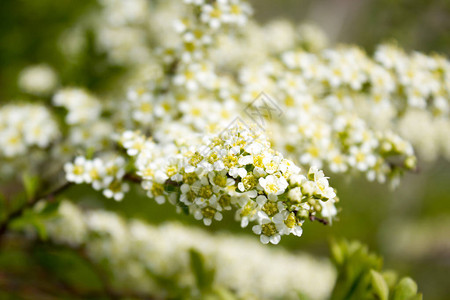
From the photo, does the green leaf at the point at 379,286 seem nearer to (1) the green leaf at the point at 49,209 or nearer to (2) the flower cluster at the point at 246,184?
(2) the flower cluster at the point at 246,184

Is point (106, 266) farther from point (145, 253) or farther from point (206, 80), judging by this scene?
point (206, 80)

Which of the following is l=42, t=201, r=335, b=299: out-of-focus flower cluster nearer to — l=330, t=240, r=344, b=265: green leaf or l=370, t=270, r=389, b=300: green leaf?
l=330, t=240, r=344, b=265: green leaf

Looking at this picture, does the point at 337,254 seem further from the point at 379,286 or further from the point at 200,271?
the point at 200,271

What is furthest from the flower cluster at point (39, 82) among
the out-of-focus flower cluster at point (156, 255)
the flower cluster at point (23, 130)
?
the out-of-focus flower cluster at point (156, 255)

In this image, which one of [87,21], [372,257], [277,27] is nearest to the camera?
[372,257]

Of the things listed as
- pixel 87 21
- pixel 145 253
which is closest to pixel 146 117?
pixel 145 253

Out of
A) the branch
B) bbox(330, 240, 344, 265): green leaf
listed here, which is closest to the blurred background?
bbox(330, 240, 344, 265): green leaf
